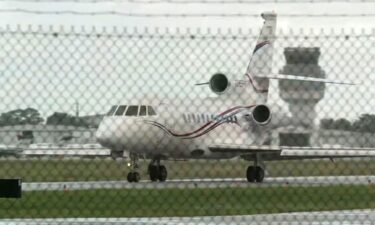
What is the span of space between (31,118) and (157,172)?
69.0 ft

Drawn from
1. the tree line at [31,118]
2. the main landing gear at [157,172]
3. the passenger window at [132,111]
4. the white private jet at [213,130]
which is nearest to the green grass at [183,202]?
the white private jet at [213,130]

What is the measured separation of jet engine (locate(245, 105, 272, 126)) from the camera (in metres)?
28.8

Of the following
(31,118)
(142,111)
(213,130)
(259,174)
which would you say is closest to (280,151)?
(259,174)

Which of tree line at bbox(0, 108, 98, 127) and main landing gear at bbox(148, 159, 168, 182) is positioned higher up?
tree line at bbox(0, 108, 98, 127)

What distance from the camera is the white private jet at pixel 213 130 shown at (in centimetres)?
2659

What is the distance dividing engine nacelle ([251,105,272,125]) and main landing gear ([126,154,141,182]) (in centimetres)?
424

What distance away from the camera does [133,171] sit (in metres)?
26.7

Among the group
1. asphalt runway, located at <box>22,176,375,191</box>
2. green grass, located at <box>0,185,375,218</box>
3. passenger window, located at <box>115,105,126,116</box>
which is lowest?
asphalt runway, located at <box>22,176,375,191</box>

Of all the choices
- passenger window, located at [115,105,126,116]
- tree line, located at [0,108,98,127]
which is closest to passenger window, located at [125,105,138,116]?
passenger window, located at [115,105,126,116]

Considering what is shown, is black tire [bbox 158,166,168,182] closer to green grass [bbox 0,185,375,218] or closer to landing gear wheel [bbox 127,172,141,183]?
landing gear wheel [bbox 127,172,141,183]

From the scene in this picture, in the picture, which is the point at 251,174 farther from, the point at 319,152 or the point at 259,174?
the point at 319,152

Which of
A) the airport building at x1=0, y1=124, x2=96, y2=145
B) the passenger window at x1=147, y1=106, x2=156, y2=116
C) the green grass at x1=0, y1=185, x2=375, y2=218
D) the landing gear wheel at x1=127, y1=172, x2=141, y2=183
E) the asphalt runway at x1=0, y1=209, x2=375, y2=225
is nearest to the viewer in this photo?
the airport building at x1=0, y1=124, x2=96, y2=145

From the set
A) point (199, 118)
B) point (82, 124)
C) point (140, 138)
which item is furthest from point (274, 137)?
point (82, 124)

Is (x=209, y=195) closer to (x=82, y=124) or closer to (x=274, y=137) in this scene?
(x=82, y=124)
